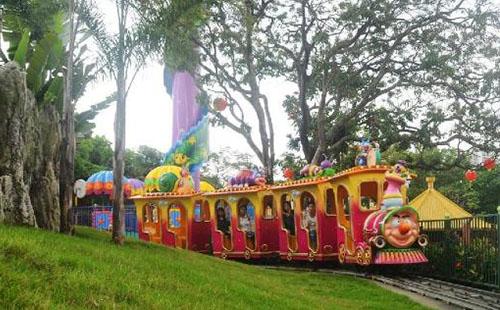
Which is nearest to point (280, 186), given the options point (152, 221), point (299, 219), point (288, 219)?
point (288, 219)

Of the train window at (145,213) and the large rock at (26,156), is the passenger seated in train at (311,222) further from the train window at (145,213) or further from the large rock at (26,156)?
the large rock at (26,156)

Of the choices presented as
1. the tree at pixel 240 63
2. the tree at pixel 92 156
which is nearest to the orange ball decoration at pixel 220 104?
the tree at pixel 240 63

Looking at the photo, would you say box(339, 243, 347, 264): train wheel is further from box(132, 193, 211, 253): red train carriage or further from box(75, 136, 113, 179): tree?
box(75, 136, 113, 179): tree

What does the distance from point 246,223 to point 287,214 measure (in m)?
1.60

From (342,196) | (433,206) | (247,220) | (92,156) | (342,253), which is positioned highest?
(92,156)

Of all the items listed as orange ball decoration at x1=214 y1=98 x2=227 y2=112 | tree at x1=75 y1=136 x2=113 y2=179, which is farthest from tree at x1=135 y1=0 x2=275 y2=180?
tree at x1=75 y1=136 x2=113 y2=179

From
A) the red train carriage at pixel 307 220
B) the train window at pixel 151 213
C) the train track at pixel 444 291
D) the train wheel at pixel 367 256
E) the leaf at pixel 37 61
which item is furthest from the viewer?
the train window at pixel 151 213

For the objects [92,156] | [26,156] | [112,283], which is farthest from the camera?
[92,156]

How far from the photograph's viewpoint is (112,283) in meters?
5.42

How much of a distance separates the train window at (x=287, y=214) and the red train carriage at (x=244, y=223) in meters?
0.58

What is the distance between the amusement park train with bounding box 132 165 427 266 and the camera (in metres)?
12.4

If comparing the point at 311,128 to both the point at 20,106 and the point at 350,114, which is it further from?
the point at 20,106

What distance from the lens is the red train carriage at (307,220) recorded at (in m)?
14.5

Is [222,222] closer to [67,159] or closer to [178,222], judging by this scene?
[178,222]
